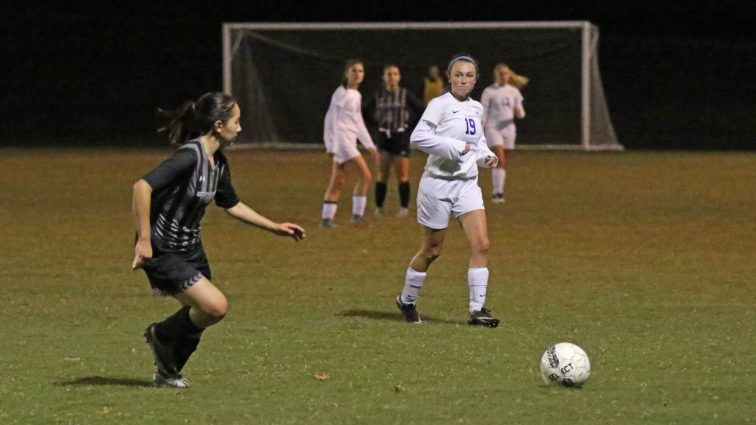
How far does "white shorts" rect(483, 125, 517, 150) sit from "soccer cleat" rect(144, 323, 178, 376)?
1405cm

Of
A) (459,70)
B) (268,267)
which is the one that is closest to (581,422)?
(459,70)

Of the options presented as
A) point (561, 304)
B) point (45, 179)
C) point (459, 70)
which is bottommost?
point (45, 179)

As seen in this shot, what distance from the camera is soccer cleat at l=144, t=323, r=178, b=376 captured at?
25.1 feet

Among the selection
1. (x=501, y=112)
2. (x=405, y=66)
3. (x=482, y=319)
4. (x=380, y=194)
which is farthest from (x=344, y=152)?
(x=405, y=66)

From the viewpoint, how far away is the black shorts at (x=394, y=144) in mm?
17969

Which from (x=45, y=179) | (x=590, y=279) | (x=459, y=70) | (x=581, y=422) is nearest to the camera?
(x=581, y=422)

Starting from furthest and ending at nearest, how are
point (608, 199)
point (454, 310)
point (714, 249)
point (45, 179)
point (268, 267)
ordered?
1. point (45, 179)
2. point (608, 199)
3. point (714, 249)
4. point (268, 267)
5. point (454, 310)

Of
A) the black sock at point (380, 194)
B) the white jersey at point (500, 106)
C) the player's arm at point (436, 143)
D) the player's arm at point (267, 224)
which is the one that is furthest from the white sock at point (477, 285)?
the white jersey at point (500, 106)

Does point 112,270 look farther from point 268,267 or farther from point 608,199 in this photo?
point 608,199

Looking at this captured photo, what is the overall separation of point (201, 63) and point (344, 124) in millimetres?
25610

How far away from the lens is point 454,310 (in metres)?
10.7

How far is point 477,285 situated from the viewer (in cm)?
982

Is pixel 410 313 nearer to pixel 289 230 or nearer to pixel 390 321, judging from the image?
pixel 390 321

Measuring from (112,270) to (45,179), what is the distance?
11.7 m
